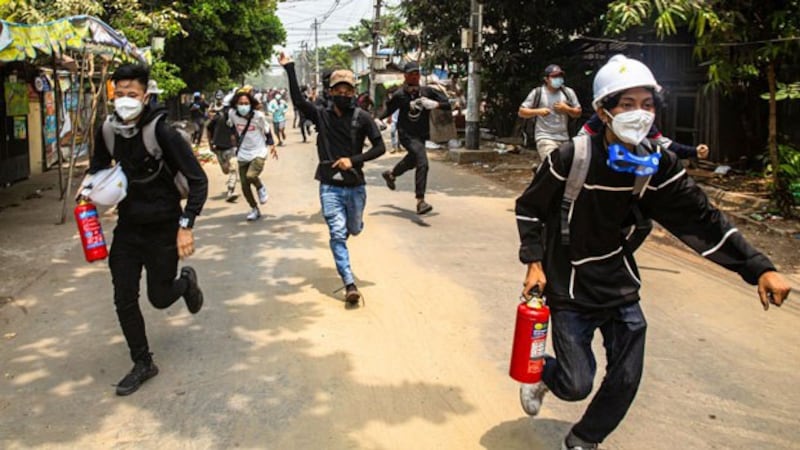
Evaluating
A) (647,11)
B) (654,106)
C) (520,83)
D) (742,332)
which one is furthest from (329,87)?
(520,83)

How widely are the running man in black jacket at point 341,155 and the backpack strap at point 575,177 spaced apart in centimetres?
274

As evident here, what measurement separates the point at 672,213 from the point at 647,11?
5906 millimetres

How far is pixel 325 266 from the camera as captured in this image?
22.2 ft

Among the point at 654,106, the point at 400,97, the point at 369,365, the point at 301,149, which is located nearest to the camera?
the point at 654,106

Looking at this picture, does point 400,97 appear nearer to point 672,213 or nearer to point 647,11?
point 647,11

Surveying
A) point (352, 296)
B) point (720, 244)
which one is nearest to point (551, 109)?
point (352, 296)

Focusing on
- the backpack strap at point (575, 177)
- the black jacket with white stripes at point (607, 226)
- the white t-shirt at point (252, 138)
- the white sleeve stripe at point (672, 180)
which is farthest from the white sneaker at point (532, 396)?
the white t-shirt at point (252, 138)

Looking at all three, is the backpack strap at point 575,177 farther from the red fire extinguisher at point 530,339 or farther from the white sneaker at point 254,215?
the white sneaker at point 254,215

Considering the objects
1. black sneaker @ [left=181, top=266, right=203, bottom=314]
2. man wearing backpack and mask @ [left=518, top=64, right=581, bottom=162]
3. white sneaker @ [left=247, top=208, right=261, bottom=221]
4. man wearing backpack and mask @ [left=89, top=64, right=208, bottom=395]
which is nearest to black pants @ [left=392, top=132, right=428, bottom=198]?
man wearing backpack and mask @ [left=518, top=64, right=581, bottom=162]

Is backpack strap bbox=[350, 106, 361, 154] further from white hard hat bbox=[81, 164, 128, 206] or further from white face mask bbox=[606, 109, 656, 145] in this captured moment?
white face mask bbox=[606, 109, 656, 145]

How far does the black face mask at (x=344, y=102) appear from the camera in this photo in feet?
18.2

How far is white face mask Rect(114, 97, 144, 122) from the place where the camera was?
3840 mm

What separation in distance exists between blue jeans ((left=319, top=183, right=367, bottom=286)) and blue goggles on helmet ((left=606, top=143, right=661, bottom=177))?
302 centimetres

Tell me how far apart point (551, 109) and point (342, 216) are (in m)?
3.38
